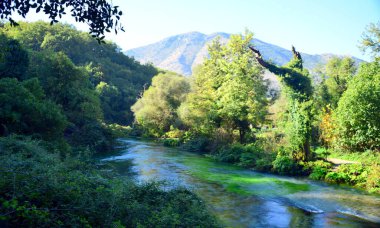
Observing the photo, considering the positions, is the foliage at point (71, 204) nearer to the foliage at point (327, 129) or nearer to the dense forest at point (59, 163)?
the dense forest at point (59, 163)

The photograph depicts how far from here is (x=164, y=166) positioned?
2759cm

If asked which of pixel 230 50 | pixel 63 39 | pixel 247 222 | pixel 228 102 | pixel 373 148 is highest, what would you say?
pixel 63 39

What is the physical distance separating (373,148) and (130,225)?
23589 mm

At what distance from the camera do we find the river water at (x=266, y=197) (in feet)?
47.5

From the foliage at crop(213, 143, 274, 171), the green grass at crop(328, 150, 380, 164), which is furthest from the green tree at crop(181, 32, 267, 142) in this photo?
the green grass at crop(328, 150, 380, 164)

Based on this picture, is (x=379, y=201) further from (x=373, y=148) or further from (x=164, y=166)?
(x=164, y=166)

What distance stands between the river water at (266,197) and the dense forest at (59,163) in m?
2.90

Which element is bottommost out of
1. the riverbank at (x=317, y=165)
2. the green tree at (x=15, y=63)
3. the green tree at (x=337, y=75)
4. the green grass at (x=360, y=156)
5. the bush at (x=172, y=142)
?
the bush at (x=172, y=142)

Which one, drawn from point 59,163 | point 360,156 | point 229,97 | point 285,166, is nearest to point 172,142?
point 229,97

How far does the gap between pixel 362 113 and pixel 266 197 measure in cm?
1031

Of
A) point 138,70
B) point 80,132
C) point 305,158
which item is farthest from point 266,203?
point 138,70

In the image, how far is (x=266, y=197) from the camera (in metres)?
18.7

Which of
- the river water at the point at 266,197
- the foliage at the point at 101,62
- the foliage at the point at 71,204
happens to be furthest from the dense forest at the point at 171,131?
the foliage at the point at 101,62

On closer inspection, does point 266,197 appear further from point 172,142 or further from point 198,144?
point 172,142
